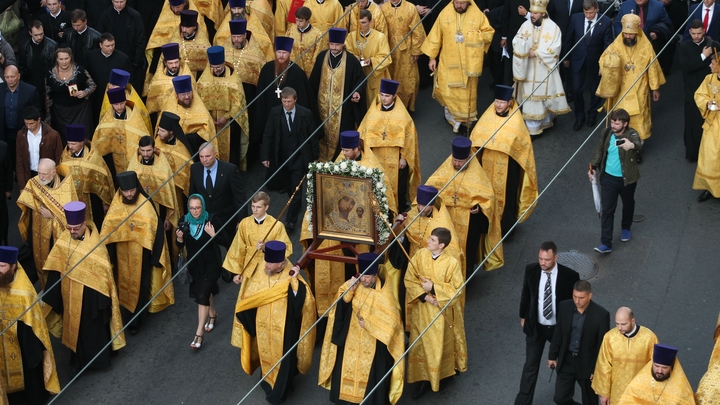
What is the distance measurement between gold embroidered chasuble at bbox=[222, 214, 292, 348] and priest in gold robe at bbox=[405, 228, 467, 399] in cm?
137

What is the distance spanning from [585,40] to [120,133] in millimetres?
5701

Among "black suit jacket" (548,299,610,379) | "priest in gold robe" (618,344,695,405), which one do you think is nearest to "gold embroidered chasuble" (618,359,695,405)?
"priest in gold robe" (618,344,695,405)

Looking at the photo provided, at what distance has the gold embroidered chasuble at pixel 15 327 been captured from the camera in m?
13.9

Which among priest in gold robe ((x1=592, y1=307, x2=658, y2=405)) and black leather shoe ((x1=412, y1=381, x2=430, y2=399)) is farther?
black leather shoe ((x1=412, y1=381, x2=430, y2=399))

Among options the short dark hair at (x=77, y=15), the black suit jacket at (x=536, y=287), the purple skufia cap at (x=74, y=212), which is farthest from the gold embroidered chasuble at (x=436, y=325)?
the short dark hair at (x=77, y=15)

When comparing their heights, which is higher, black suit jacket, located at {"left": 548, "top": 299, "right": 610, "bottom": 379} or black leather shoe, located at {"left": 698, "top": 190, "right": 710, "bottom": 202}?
black suit jacket, located at {"left": 548, "top": 299, "right": 610, "bottom": 379}

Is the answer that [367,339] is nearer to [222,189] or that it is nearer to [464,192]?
[464,192]

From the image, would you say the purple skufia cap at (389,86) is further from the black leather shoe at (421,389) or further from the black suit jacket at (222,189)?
the black leather shoe at (421,389)

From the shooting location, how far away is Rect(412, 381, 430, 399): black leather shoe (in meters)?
14.2

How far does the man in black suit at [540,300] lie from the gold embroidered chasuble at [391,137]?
3082 mm

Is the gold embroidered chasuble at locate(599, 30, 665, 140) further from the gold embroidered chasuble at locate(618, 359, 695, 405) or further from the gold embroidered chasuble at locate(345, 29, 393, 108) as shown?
the gold embroidered chasuble at locate(618, 359, 695, 405)

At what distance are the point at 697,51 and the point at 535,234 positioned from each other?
9.20 feet

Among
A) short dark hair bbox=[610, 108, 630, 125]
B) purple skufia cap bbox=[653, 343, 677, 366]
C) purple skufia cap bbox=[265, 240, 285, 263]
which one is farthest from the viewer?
short dark hair bbox=[610, 108, 630, 125]

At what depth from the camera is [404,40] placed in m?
18.4
